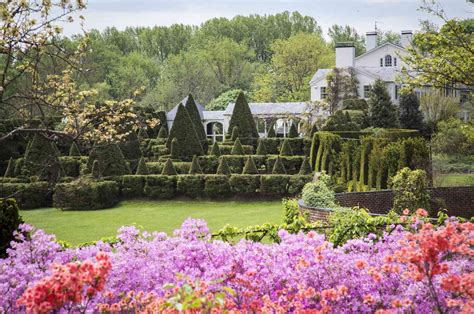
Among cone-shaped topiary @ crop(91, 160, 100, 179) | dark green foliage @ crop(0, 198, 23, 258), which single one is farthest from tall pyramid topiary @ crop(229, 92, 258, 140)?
dark green foliage @ crop(0, 198, 23, 258)

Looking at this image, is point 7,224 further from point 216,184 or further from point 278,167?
point 278,167

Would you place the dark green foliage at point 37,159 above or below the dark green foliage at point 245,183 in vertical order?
above

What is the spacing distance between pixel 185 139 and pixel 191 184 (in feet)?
13.7

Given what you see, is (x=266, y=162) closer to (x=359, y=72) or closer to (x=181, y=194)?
(x=181, y=194)

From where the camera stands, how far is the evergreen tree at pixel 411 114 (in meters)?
38.8

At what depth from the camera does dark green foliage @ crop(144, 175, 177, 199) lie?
24359 millimetres

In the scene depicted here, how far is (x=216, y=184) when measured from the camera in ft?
78.8

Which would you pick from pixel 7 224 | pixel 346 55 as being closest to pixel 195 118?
pixel 346 55

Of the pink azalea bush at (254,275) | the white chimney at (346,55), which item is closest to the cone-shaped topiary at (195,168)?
the pink azalea bush at (254,275)

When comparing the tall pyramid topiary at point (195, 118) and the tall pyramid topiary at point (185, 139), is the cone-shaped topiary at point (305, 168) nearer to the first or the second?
the tall pyramid topiary at point (185, 139)

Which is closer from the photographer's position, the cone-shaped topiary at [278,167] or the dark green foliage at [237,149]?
the cone-shaped topiary at [278,167]

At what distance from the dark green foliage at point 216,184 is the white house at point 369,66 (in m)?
22.8

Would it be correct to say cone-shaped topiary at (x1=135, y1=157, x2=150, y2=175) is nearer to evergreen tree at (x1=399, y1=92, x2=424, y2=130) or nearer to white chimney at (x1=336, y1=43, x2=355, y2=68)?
evergreen tree at (x1=399, y1=92, x2=424, y2=130)

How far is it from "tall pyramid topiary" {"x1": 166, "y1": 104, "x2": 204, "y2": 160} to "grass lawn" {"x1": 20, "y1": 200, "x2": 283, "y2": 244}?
391 centimetres
